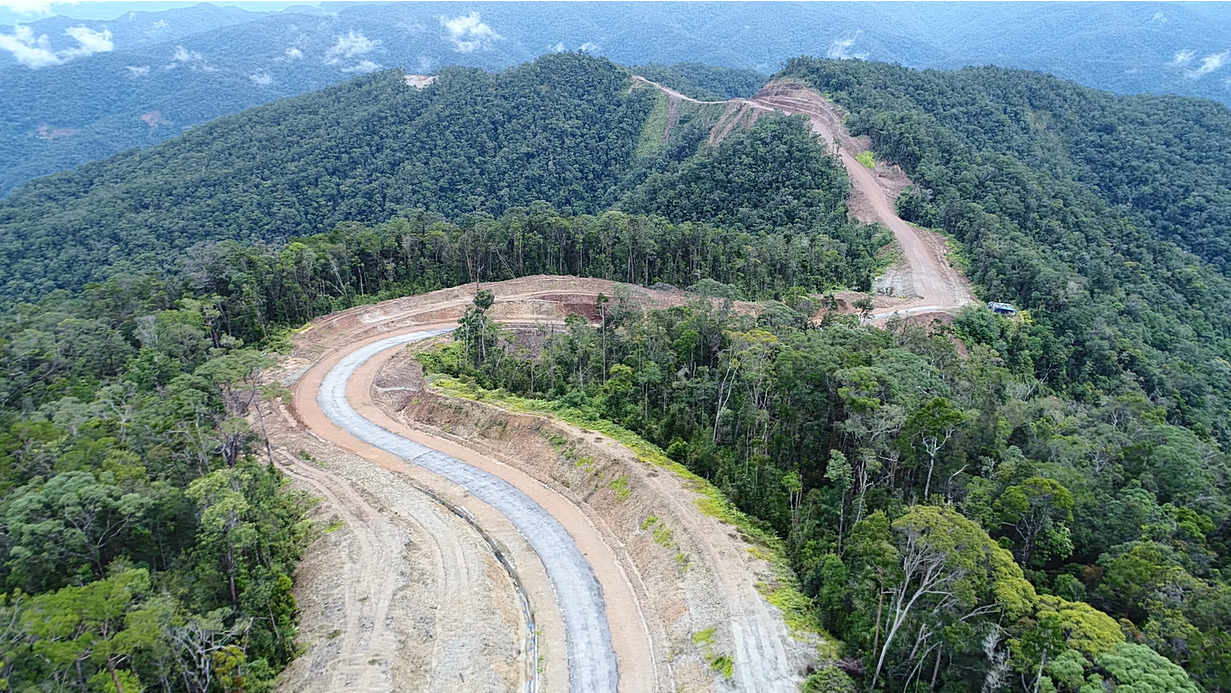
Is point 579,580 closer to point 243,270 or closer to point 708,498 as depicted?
point 708,498

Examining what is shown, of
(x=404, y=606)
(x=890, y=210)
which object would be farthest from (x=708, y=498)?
(x=890, y=210)

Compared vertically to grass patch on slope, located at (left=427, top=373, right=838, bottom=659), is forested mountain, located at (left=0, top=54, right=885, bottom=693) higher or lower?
higher

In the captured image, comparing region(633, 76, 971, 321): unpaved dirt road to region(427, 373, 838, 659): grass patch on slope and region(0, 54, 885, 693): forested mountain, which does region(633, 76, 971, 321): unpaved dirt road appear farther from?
region(427, 373, 838, 659): grass patch on slope

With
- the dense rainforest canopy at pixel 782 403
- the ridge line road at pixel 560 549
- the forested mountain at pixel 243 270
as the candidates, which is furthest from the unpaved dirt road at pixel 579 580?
the forested mountain at pixel 243 270

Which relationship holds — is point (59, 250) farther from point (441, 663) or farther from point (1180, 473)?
point (1180, 473)

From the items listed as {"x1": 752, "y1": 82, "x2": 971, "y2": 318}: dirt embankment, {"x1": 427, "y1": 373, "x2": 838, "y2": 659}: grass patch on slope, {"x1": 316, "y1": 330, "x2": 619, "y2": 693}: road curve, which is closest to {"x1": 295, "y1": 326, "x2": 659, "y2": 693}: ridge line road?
{"x1": 316, "y1": 330, "x2": 619, "y2": 693}: road curve
